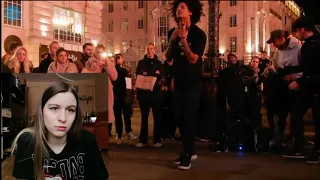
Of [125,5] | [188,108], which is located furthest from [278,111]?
[125,5]

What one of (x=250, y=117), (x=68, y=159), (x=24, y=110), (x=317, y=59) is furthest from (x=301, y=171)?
(x=24, y=110)

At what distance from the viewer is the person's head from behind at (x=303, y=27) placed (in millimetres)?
3713

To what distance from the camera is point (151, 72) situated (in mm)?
5184

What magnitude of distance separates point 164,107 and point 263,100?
160 cm

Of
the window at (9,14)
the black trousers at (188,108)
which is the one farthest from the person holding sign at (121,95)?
the black trousers at (188,108)

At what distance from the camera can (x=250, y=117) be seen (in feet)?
15.8

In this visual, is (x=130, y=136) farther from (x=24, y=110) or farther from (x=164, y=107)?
(x=24, y=110)

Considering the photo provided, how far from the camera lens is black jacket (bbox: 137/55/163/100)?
511 centimetres

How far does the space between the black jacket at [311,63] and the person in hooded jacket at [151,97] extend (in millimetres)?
1936

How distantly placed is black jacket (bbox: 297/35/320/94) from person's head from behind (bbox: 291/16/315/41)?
0.27 feet

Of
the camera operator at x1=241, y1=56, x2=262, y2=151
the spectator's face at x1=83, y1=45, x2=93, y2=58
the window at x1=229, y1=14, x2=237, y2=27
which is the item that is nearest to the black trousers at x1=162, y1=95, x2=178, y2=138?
the camera operator at x1=241, y1=56, x2=262, y2=151

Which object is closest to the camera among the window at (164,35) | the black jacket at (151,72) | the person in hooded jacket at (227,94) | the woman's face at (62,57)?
the woman's face at (62,57)

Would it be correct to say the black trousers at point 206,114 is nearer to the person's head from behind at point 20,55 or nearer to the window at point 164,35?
the window at point 164,35

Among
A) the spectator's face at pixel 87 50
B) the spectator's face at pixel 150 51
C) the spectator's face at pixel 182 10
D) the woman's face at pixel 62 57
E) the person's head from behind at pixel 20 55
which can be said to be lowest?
the woman's face at pixel 62 57
